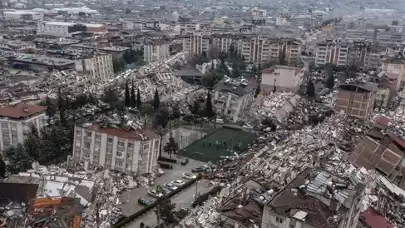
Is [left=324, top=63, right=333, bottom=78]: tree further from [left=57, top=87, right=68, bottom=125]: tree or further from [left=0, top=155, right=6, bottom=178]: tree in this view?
[left=0, top=155, right=6, bottom=178]: tree

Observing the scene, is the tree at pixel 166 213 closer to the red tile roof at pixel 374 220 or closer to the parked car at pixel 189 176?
the parked car at pixel 189 176

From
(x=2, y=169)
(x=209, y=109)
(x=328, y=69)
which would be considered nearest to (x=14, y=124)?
(x=2, y=169)

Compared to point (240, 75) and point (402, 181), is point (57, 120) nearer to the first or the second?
point (402, 181)

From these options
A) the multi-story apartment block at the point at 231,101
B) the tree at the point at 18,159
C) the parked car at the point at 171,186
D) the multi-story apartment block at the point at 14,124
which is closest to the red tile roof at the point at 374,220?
the parked car at the point at 171,186

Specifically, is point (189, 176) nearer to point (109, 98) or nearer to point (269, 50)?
point (109, 98)

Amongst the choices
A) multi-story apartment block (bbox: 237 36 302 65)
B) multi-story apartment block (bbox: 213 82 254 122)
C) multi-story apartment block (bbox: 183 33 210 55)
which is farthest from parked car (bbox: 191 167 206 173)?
multi-story apartment block (bbox: 183 33 210 55)

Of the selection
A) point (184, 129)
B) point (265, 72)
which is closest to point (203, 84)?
point (265, 72)
